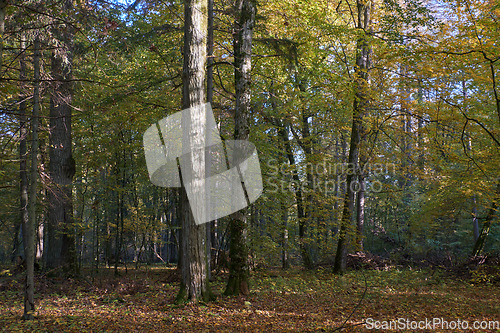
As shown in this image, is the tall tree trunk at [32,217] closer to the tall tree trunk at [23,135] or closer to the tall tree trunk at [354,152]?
the tall tree trunk at [23,135]

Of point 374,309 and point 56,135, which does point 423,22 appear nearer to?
point 374,309

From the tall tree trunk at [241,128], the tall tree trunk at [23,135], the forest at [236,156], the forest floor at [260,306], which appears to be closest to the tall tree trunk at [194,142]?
the forest at [236,156]

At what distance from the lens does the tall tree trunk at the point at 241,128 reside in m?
6.68

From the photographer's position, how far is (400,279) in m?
9.59

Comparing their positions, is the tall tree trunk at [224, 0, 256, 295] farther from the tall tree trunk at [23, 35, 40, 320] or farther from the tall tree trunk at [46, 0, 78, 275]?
the tall tree trunk at [46, 0, 78, 275]

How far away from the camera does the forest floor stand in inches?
198

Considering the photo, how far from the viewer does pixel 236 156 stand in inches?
292

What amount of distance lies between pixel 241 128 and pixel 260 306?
3.52 m

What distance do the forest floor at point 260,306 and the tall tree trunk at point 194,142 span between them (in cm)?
41

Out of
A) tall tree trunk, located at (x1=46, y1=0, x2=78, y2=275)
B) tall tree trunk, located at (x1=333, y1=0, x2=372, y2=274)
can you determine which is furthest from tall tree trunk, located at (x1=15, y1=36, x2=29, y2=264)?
tall tree trunk, located at (x1=333, y1=0, x2=372, y2=274)

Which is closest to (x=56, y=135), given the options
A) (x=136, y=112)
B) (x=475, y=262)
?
(x=136, y=112)

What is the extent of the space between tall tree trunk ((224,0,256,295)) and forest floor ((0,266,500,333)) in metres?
0.37

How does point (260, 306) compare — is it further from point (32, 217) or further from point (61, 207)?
point (61, 207)

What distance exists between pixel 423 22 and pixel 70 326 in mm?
9467
